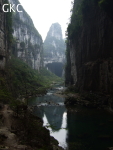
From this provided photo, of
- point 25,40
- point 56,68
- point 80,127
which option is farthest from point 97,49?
point 56,68

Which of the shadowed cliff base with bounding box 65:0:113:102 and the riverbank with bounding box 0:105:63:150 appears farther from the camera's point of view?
the shadowed cliff base with bounding box 65:0:113:102

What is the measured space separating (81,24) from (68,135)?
112ft

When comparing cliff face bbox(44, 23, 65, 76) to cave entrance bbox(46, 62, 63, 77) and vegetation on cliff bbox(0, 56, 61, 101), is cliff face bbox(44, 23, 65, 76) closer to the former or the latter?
cave entrance bbox(46, 62, 63, 77)

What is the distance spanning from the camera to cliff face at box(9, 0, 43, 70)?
83.7m

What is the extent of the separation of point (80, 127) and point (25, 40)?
8159 centimetres

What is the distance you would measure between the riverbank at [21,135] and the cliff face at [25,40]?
64.1 m

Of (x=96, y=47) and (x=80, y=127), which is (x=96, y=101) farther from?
(x=96, y=47)

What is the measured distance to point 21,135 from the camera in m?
12.9

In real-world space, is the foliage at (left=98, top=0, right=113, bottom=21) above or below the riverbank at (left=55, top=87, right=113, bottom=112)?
above

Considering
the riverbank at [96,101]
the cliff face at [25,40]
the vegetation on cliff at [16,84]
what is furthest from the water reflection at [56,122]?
the cliff face at [25,40]

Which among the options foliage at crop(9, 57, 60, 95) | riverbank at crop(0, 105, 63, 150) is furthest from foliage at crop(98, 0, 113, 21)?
riverbank at crop(0, 105, 63, 150)

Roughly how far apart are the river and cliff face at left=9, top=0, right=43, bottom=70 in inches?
2356

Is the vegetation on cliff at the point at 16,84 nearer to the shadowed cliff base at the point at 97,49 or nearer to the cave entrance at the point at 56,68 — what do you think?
the shadowed cliff base at the point at 97,49

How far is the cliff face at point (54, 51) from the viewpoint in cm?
14062
